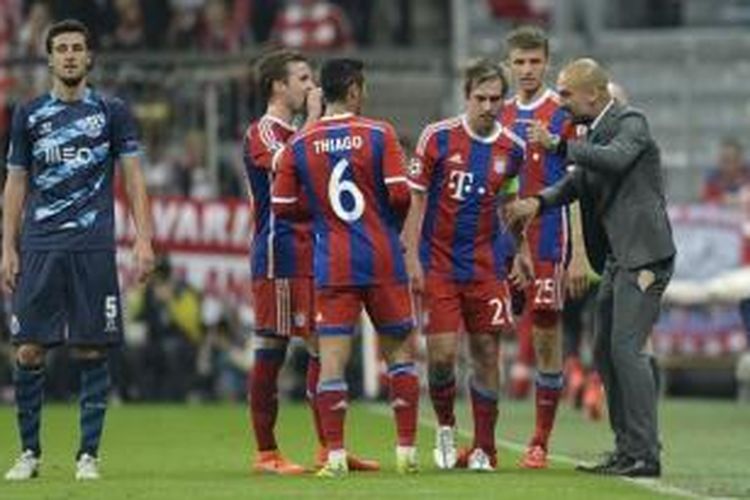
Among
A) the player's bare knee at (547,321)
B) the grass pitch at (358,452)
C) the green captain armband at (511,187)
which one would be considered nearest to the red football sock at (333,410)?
the grass pitch at (358,452)

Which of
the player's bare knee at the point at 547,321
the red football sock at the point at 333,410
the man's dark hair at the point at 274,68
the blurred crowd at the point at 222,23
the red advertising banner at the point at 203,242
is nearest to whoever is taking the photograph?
the red football sock at the point at 333,410

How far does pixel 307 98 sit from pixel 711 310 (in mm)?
11474

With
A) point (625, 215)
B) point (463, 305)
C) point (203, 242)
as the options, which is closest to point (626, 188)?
point (625, 215)

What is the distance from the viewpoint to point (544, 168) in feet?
54.7

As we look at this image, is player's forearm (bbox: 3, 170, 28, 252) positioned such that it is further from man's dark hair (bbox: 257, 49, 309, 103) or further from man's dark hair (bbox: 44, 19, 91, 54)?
man's dark hair (bbox: 257, 49, 309, 103)

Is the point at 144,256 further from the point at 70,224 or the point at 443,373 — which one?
the point at 443,373

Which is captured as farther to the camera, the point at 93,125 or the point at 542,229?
the point at 542,229

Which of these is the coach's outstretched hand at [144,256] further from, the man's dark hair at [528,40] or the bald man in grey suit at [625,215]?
the man's dark hair at [528,40]

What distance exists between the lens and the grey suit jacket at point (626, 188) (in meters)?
15.3

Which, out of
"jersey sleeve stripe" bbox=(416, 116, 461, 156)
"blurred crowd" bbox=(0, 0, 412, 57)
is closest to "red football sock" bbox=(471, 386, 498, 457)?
"jersey sleeve stripe" bbox=(416, 116, 461, 156)

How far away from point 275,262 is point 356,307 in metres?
0.87

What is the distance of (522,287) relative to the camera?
1658 cm

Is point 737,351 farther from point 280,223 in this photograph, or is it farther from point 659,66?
point 280,223

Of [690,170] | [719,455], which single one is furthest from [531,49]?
[690,170]
